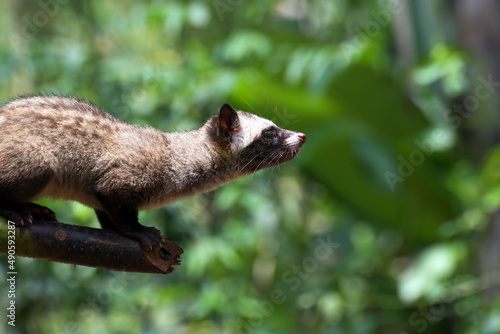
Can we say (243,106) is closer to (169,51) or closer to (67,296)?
(169,51)

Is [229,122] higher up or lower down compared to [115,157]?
higher up

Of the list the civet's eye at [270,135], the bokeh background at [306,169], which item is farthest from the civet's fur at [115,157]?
the bokeh background at [306,169]

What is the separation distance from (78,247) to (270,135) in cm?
113

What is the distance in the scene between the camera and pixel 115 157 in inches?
132

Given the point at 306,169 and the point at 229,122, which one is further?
the point at 306,169

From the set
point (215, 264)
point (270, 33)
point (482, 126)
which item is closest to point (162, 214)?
point (215, 264)

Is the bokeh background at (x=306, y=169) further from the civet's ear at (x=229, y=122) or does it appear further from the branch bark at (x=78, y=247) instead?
the branch bark at (x=78, y=247)

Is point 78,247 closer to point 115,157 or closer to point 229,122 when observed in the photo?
point 115,157

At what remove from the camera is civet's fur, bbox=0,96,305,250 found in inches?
124

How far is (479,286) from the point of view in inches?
262

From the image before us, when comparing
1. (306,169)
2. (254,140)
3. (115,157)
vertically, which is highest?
(254,140)

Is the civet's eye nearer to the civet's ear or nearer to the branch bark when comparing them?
the civet's ear

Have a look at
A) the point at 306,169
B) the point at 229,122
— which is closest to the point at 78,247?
the point at 229,122

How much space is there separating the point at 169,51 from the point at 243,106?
1.90 meters
